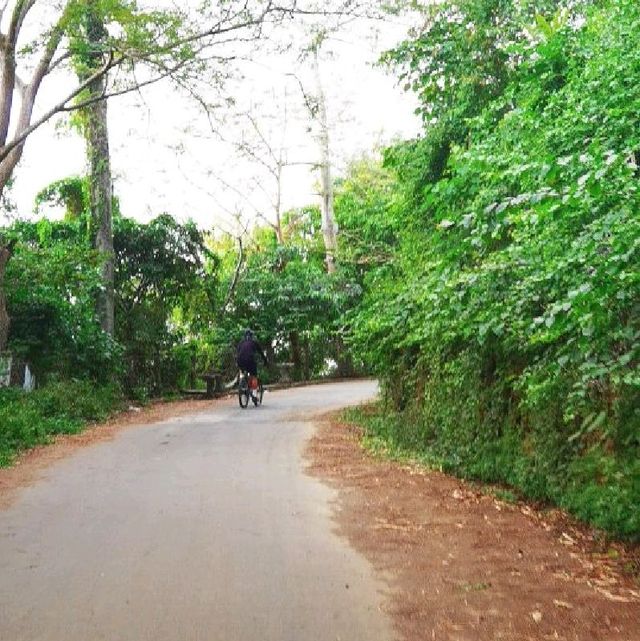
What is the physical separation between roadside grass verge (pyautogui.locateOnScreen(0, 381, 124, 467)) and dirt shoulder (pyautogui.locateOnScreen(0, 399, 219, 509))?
21cm

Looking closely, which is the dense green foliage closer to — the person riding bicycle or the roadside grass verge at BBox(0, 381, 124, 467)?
the person riding bicycle

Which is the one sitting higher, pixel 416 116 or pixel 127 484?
pixel 416 116

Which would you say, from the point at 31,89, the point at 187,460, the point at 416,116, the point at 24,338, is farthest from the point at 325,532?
the point at 24,338

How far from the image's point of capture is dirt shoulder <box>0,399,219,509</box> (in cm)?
809

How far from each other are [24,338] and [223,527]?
11.3 metres

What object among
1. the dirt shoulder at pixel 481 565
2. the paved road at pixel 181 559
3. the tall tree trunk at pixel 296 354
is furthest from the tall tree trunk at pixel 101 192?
the dirt shoulder at pixel 481 565

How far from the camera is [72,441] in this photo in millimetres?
11641

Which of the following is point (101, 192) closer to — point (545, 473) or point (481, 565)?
point (545, 473)

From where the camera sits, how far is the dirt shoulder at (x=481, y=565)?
3.90m

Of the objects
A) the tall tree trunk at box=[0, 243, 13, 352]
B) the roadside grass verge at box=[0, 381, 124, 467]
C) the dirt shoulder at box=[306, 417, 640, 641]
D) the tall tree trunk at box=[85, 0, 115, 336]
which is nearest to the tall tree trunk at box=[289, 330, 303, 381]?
the tall tree trunk at box=[85, 0, 115, 336]

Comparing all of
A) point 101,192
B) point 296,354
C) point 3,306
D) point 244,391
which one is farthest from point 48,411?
point 296,354

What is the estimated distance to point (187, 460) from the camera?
9336mm

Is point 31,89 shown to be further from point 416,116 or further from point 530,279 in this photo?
point 530,279

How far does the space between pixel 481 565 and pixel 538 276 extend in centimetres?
233
